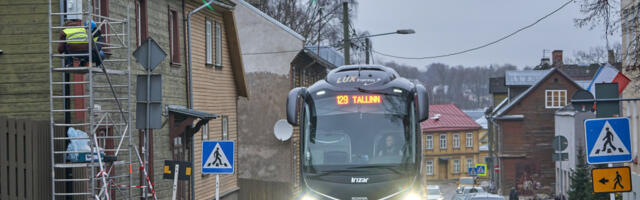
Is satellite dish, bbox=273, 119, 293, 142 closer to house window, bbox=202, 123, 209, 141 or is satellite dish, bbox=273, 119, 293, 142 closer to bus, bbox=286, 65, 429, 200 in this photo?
house window, bbox=202, 123, 209, 141

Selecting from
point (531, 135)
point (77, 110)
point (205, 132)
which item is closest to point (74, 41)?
point (77, 110)

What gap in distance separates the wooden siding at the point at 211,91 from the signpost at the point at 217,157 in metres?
6.20

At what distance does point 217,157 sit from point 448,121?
69362mm

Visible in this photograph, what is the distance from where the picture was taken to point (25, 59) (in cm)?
1523

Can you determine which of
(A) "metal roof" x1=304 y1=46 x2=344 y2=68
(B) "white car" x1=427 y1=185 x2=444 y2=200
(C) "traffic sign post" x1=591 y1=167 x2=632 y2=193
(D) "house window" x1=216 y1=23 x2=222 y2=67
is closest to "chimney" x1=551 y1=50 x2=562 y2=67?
(A) "metal roof" x1=304 y1=46 x2=344 y2=68

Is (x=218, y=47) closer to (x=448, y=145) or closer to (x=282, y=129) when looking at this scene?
(x=282, y=129)

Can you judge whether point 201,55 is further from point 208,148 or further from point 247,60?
point 247,60

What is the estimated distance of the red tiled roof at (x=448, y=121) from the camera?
84.4 meters

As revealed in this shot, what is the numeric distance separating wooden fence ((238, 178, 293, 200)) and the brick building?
30.6m

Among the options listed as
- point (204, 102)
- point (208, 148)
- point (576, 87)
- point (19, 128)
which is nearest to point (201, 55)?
point (204, 102)

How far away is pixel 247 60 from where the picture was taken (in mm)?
36062

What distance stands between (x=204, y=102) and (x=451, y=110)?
6431cm

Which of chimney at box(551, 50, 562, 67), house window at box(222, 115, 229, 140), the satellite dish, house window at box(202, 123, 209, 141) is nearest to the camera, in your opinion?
house window at box(202, 123, 209, 141)

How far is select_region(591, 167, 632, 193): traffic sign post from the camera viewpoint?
1376 cm
